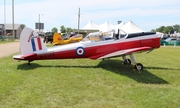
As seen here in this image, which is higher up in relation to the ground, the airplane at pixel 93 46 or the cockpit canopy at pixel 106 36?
the cockpit canopy at pixel 106 36

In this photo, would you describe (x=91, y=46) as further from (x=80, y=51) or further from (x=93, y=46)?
(x=80, y=51)

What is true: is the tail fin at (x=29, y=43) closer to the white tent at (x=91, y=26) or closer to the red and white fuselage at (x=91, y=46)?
the red and white fuselage at (x=91, y=46)

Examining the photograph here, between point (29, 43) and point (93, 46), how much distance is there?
2908mm

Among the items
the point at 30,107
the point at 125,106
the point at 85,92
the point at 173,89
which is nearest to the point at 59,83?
the point at 85,92

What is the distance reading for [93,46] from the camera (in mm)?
9961

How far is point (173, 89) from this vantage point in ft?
21.5

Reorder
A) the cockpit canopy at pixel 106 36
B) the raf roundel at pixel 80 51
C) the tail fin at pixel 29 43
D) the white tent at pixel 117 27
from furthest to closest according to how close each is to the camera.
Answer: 1. the white tent at pixel 117 27
2. the cockpit canopy at pixel 106 36
3. the raf roundel at pixel 80 51
4. the tail fin at pixel 29 43

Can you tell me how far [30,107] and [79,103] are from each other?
3.74 ft

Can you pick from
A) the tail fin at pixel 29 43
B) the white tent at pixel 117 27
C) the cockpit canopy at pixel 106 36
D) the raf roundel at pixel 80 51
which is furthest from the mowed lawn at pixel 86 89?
the white tent at pixel 117 27

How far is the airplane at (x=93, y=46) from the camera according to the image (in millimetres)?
9562

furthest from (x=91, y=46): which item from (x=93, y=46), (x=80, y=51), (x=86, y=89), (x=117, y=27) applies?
(x=117, y=27)

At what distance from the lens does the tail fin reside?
374 inches

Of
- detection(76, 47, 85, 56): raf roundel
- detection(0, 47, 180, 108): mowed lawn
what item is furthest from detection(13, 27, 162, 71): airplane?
detection(0, 47, 180, 108): mowed lawn

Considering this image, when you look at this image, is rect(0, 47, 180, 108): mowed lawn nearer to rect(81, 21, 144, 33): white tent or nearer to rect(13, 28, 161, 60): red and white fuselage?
rect(13, 28, 161, 60): red and white fuselage
